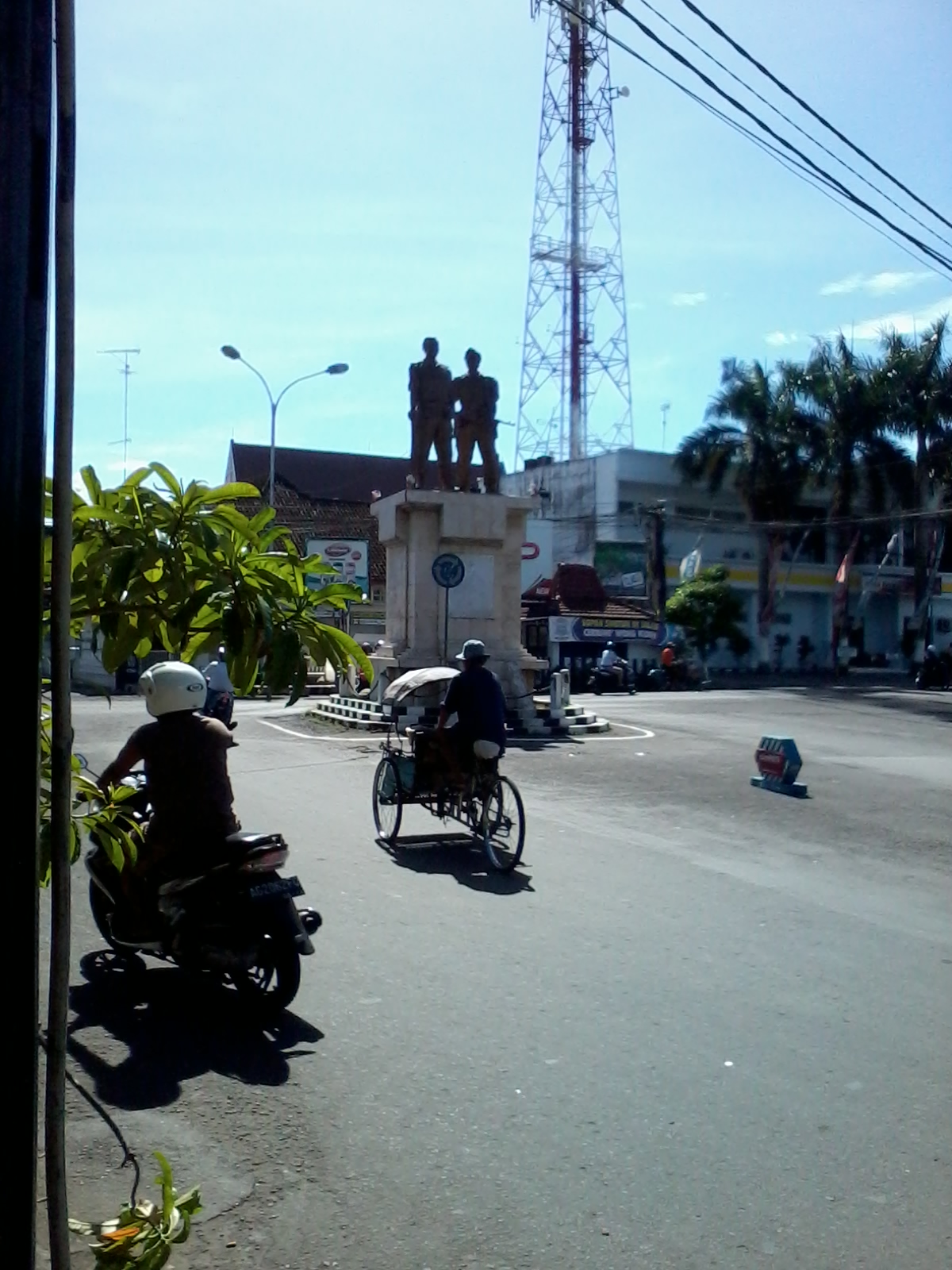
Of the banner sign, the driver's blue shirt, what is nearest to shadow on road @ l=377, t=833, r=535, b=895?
the driver's blue shirt

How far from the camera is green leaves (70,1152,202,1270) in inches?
125

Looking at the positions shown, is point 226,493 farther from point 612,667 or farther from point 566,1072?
point 612,667

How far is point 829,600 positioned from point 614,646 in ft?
59.8

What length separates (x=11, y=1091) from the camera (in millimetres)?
2451

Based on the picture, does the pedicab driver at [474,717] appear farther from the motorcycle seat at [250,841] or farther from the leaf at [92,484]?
the leaf at [92,484]

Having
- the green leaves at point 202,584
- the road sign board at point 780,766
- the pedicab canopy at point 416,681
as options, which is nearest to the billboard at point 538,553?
the road sign board at point 780,766

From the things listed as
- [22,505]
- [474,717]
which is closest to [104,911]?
[474,717]

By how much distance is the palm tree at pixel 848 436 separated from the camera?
48719mm

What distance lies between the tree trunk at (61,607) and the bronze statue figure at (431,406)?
21.1 meters

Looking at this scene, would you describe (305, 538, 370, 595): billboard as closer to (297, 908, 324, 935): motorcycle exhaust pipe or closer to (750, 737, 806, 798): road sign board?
(750, 737, 806, 798): road sign board

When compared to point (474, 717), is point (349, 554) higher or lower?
higher

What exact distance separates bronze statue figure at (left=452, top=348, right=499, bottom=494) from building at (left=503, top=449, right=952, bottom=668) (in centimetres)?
2618

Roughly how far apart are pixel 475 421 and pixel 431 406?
85 centimetres

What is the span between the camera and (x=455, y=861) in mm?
10242
